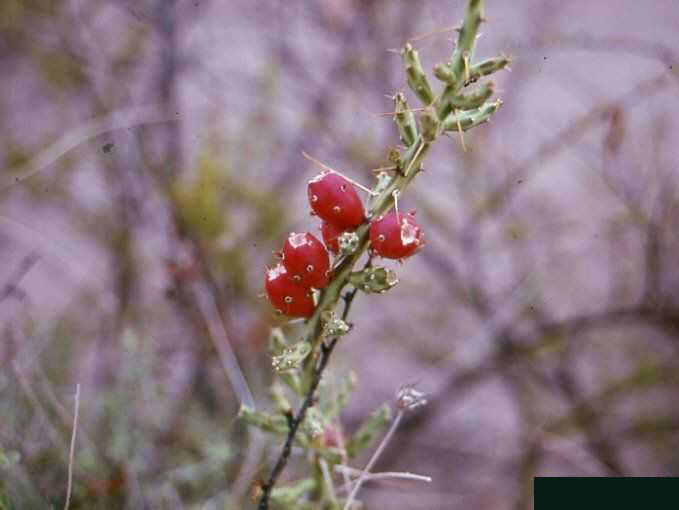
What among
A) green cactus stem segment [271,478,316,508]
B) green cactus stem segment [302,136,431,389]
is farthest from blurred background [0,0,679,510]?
green cactus stem segment [302,136,431,389]

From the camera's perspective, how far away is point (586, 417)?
59.6 inches

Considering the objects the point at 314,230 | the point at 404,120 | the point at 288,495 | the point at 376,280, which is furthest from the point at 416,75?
the point at 314,230

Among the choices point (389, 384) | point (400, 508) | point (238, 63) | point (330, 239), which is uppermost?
point (238, 63)

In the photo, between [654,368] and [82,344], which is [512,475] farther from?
[82,344]

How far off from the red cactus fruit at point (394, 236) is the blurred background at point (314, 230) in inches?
21.9

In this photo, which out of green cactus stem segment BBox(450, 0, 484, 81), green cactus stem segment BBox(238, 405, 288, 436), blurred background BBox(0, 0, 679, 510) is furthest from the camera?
blurred background BBox(0, 0, 679, 510)

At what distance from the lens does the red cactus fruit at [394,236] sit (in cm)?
52

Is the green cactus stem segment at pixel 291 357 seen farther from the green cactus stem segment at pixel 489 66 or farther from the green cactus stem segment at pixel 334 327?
the green cactus stem segment at pixel 489 66

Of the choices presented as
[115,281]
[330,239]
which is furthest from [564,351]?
[330,239]

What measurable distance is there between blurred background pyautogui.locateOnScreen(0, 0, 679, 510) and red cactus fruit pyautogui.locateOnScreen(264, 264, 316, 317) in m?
0.49

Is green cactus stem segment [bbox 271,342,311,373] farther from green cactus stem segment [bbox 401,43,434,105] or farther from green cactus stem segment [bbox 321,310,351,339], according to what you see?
green cactus stem segment [bbox 401,43,434,105]

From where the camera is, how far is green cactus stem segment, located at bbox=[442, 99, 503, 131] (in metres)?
0.51

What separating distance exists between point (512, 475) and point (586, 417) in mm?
264

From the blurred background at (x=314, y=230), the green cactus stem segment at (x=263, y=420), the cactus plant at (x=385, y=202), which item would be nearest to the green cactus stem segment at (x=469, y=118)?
the cactus plant at (x=385, y=202)
